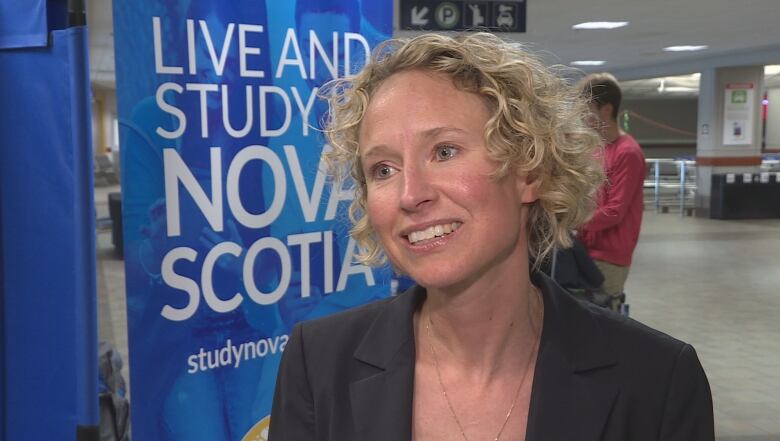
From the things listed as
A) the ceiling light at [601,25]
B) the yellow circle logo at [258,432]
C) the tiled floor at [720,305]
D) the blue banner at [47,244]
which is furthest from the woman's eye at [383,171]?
the ceiling light at [601,25]

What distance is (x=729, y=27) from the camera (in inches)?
401

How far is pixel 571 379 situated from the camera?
1128 mm

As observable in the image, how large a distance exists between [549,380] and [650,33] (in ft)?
35.0

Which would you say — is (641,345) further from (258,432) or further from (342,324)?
(258,432)

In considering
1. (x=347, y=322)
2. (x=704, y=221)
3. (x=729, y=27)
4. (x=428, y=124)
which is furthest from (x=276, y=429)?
(x=704, y=221)

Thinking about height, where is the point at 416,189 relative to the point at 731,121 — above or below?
below

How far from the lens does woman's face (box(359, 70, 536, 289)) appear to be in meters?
1.06

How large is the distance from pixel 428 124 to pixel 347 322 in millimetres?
379

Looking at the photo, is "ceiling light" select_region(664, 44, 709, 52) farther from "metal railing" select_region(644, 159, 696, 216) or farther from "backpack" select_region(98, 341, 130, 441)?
"backpack" select_region(98, 341, 130, 441)

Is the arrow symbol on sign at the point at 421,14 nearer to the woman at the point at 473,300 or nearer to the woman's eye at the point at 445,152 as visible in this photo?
the woman at the point at 473,300

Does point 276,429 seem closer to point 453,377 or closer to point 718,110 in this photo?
point 453,377

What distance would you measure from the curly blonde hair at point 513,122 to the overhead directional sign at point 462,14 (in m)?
5.31

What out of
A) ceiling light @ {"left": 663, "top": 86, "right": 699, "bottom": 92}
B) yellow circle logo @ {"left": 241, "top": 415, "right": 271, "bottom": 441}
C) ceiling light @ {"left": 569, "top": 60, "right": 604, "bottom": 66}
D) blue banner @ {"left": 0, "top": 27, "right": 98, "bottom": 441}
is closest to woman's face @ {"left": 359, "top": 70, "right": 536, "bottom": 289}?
blue banner @ {"left": 0, "top": 27, "right": 98, "bottom": 441}

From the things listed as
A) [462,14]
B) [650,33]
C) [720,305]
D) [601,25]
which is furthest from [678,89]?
[462,14]
